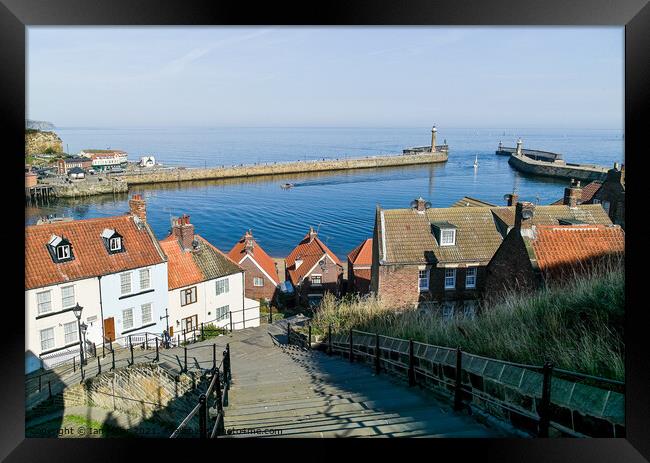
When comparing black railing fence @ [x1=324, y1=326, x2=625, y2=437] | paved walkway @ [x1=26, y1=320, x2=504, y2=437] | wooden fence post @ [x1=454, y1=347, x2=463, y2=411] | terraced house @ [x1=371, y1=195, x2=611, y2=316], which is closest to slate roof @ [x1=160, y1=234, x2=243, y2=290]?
terraced house @ [x1=371, y1=195, x2=611, y2=316]

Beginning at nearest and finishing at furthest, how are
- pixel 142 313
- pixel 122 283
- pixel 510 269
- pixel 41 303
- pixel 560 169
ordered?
pixel 41 303 < pixel 510 269 < pixel 122 283 < pixel 142 313 < pixel 560 169

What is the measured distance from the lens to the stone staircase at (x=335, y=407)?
13.7ft

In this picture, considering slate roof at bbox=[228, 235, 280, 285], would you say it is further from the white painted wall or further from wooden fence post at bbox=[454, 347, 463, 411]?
wooden fence post at bbox=[454, 347, 463, 411]

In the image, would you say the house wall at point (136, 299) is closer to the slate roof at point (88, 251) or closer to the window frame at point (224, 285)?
the slate roof at point (88, 251)

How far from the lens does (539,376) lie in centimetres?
383

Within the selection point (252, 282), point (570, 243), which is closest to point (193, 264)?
point (252, 282)

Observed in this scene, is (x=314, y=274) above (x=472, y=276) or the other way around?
the other way around

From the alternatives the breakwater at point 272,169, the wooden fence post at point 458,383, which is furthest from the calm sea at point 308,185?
the wooden fence post at point 458,383

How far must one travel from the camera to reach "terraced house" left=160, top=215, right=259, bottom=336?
42.8ft

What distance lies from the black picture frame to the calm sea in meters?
6.34

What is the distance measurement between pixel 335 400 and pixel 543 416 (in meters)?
1.83

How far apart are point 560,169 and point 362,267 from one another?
33019 mm

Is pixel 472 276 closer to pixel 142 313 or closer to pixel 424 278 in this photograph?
pixel 424 278

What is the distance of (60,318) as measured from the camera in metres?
9.98
